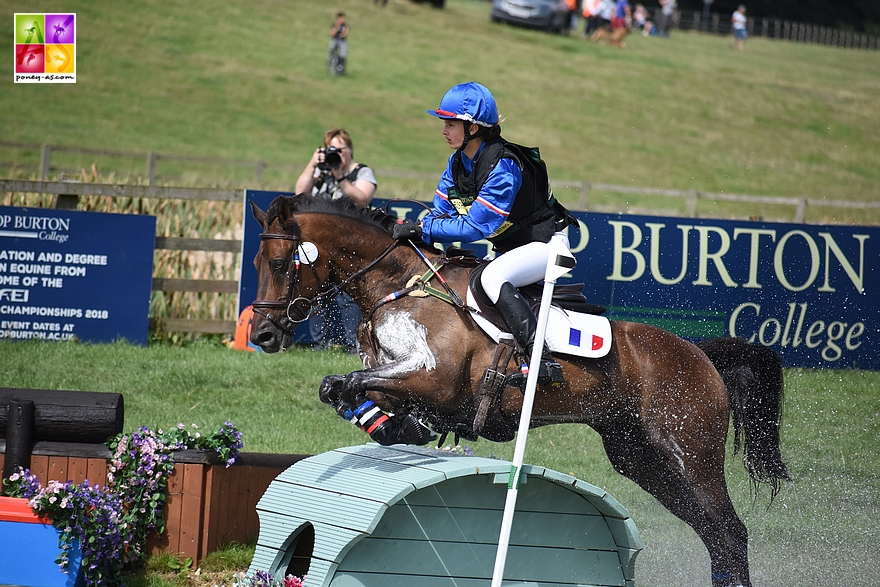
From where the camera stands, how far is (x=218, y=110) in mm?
25359

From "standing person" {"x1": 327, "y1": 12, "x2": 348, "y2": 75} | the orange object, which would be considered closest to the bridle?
the orange object

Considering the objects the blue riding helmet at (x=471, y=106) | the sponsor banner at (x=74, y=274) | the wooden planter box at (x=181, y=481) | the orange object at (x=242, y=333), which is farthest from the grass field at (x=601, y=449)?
the blue riding helmet at (x=471, y=106)

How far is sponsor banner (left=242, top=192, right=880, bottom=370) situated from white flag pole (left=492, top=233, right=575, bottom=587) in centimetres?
473

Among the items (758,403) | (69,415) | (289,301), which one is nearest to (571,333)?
(758,403)

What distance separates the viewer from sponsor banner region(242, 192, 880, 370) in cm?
867

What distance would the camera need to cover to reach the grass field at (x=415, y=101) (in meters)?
23.1

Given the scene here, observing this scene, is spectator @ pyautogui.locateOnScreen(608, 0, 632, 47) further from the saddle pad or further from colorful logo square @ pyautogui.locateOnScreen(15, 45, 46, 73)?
the saddle pad

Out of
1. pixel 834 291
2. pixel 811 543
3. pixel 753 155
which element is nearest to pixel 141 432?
pixel 811 543

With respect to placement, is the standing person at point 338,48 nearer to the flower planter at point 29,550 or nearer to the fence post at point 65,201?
the fence post at point 65,201

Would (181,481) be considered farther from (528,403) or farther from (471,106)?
(471,106)

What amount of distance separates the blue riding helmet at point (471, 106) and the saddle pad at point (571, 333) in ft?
2.71

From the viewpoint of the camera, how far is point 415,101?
1117 inches

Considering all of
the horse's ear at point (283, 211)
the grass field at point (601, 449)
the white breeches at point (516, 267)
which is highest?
the horse's ear at point (283, 211)

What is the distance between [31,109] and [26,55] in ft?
54.9
